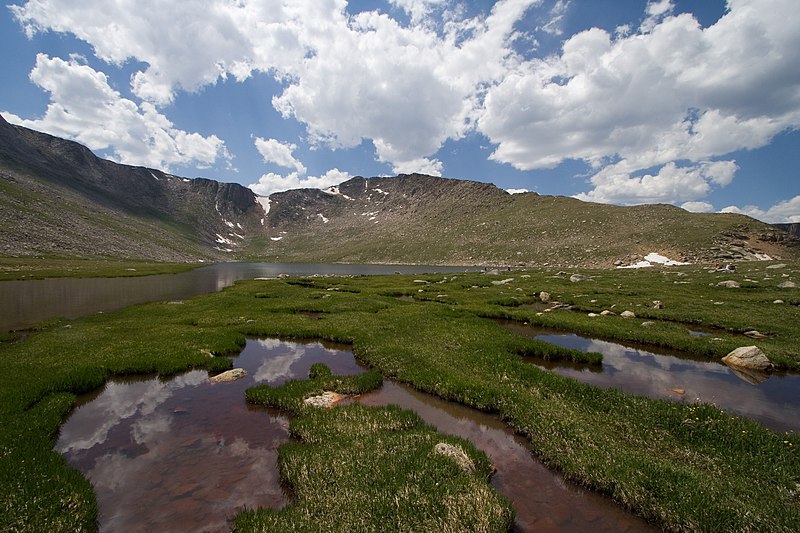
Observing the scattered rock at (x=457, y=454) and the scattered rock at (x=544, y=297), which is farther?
the scattered rock at (x=544, y=297)

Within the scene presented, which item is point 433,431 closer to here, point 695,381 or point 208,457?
point 208,457

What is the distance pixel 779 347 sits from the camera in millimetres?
21141

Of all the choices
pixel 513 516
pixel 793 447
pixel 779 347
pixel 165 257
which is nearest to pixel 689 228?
pixel 779 347

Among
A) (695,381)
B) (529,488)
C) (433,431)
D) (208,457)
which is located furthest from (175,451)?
(695,381)

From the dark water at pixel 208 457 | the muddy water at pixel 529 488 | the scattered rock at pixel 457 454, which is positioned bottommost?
the dark water at pixel 208 457

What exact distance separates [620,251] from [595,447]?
410 ft

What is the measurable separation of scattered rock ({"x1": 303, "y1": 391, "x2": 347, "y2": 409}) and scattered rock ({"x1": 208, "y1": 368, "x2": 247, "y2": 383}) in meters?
5.32

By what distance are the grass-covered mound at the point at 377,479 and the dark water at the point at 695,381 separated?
1094cm

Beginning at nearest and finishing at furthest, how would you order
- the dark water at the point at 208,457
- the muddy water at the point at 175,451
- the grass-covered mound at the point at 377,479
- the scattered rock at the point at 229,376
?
1. the grass-covered mound at the point at 377,479
2. the dark water at the point at 208,457
3. the muddy water at the point at 175,451
4. the scattered rock at the point at 229,376

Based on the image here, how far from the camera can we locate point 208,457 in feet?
34.7

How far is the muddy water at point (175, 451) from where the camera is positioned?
8.40m

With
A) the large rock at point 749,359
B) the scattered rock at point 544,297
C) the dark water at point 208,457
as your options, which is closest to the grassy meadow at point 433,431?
the dark water at point 208,457

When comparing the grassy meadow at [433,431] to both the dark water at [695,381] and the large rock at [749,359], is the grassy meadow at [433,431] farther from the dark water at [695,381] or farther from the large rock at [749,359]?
the dark water at [695,381]

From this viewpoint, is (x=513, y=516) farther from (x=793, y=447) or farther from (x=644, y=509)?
(x=793, y=447)
